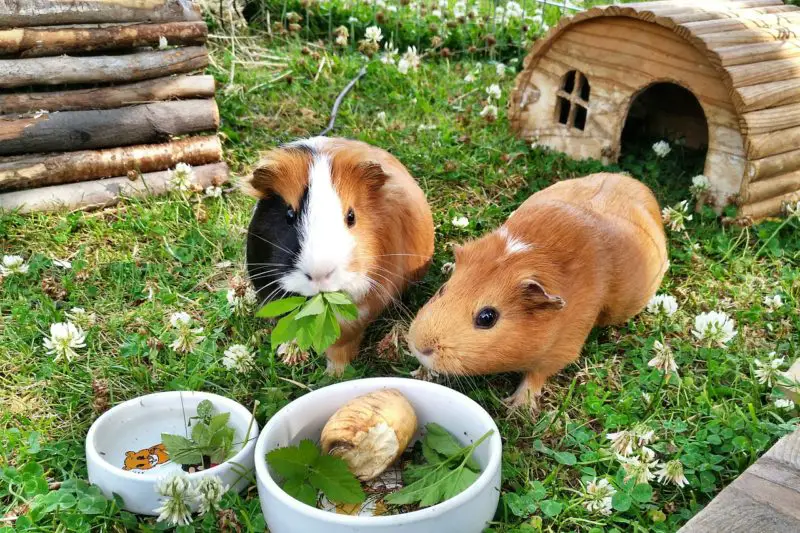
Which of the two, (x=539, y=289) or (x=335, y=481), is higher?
(x=539, y=289)

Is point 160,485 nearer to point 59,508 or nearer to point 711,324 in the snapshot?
point 59,508

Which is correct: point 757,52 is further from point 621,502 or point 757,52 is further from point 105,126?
point 105,126

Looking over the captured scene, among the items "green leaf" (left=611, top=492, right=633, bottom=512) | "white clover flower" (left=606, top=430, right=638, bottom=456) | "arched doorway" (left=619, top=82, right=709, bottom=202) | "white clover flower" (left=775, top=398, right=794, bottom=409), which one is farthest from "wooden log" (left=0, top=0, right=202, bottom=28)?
"white clover flower" (left=775, top=398, right=794, bottom=409)

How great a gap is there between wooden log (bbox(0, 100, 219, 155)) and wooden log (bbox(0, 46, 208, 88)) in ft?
0.52

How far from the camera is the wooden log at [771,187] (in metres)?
3.32

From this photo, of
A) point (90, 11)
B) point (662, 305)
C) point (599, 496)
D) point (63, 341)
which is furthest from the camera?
point (90, 11)

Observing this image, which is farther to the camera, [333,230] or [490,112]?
[490,112]

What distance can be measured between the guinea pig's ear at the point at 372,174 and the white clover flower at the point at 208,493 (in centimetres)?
102

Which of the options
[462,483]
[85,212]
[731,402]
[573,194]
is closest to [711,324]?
[731,402]

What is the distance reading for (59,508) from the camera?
1927mm

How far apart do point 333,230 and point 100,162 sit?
74.4 inches

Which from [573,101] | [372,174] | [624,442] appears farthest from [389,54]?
[624,442]

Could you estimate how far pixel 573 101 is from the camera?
3.95 meters

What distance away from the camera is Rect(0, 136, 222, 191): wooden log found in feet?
11.1
